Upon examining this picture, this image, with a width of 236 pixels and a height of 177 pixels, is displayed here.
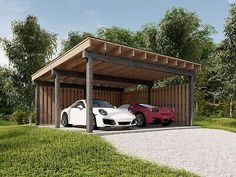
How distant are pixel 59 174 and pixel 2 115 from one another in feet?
108

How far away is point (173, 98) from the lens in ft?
62.4

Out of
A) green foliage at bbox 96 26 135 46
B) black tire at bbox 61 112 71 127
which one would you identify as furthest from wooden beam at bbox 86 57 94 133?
green foliage at bbox 96 26 135 46

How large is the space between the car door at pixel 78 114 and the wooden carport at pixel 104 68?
2.20 ft

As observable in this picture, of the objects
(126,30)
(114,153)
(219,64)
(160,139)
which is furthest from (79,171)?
(126,30)

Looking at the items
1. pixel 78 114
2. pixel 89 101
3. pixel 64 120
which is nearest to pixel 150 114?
pixel 78 114

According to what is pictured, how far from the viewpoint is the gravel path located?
883cm

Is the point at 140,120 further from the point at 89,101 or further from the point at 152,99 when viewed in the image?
the point at 89,101

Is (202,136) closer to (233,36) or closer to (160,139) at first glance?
(160,139)

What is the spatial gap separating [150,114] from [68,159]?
25.3 feet

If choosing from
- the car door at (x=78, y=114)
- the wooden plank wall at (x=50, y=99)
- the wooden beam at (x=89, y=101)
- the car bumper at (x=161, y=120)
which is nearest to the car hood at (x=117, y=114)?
the car door at (x=78, y=114)

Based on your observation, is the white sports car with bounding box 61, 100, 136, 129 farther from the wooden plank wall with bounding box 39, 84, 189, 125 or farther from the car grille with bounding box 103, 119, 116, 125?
the wooden plank wall with bounding box 39, 84, 189, 125

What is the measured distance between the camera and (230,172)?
8422 millimetres

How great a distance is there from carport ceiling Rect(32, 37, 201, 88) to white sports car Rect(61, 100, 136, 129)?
6.30 feet

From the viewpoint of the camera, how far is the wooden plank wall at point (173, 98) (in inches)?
721
